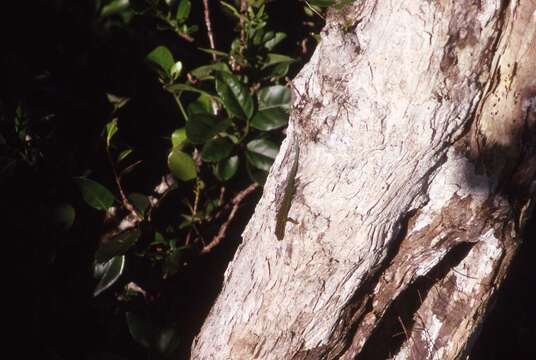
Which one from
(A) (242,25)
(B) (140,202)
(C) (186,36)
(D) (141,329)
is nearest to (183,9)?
(C) (186,36)

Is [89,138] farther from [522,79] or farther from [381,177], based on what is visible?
[522,79]

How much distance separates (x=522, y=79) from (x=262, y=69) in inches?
34.5

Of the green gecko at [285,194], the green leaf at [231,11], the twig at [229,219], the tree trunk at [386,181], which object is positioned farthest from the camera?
the twig at [229,219]

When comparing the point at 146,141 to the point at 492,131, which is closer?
the point at 492,131

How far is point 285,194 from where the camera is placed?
123 cm

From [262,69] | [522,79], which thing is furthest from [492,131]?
[262,69]

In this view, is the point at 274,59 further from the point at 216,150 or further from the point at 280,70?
the point at 216,150

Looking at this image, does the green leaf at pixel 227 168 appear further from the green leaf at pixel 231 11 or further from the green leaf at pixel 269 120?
the green leaf at pixel 231 11

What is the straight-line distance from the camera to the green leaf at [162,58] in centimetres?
168

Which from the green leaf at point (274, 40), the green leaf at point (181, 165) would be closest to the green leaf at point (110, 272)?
the green leaf at point (181, 165)

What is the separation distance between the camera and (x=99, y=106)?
68.2 inches

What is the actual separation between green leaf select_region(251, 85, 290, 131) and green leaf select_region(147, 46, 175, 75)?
0.31 m

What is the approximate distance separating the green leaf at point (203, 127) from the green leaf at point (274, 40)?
0.37 meters

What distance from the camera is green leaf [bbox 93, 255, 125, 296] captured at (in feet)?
5.29
